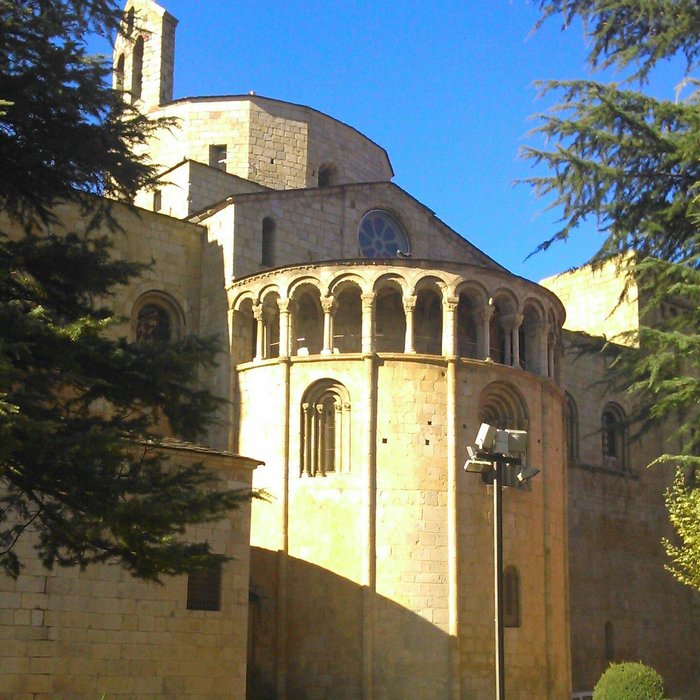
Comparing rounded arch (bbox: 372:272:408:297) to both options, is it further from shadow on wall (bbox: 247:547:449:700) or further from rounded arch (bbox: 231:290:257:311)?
shadow on wall (bbox: 247:547:449:700)

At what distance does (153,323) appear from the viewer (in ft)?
86.8

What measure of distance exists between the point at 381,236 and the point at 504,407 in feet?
22.4

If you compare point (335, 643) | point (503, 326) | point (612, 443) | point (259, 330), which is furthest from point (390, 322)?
point (612, 443)

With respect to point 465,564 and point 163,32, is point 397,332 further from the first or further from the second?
point 163,32

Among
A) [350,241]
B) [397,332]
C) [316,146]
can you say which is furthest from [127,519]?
[316,146]

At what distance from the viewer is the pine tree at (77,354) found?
1052 centimetres

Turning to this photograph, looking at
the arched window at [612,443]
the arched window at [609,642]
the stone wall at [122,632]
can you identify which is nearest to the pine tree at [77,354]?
the stone wall at [122,632]

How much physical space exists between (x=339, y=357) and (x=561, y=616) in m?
7.32

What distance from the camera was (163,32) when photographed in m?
33.6

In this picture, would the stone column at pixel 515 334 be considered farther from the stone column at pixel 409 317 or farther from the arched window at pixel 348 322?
the arched window at pixel 348 322

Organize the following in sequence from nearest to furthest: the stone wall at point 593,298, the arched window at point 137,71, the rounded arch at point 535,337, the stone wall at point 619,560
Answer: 1. the rounded arch at point 535,337
2. the stone wall at point 619,560
3. the arched window at point 137,71
4. the stone wall at point 593,298

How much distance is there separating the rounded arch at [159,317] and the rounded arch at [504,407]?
6960 mm

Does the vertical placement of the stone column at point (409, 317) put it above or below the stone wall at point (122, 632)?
above

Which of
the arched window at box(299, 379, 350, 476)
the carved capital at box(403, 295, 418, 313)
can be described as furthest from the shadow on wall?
the carved capital at box(403, 295, 418, 313)
